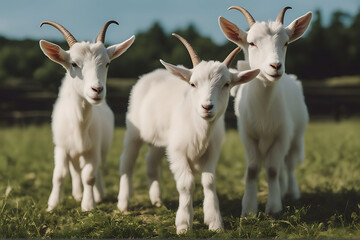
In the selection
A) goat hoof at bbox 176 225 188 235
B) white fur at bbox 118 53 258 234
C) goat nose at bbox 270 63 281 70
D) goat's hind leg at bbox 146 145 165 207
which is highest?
goat nose at bbox 270 63 281 70

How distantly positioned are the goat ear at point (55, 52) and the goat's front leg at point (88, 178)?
135 cm

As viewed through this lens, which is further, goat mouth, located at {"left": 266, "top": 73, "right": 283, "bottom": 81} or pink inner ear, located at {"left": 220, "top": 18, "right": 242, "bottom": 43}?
pink inner ear, located at {"left": 220, "top": 18, "right": 242, "bottom": 43}

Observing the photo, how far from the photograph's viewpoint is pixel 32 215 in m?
5.52

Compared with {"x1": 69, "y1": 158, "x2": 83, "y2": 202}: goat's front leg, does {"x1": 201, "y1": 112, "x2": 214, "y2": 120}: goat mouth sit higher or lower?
higher

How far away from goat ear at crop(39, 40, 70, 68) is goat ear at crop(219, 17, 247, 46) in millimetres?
1961

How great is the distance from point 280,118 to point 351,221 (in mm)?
1514

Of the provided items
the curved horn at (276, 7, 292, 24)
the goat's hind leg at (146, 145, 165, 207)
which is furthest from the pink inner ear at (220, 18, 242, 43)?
the goat's hind leg at (146, 145, 165, 207)

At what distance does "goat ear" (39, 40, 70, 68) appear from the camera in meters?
5.41

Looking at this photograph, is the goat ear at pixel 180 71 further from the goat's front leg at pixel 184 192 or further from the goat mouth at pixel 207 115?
the goat's front leg at pixel 184 192

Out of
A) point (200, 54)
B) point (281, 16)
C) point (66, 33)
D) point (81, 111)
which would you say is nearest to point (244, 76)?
point (281, 16)

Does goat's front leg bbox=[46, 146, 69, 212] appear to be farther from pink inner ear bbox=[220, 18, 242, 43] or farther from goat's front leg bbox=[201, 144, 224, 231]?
pink inner ear bbox=[220, 18, 242, 43]

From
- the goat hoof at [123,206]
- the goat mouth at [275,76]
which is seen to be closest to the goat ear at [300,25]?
the goat mouth at [275,76]

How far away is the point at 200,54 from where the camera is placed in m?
21.2

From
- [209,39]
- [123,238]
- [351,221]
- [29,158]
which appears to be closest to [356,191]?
[351,221]
